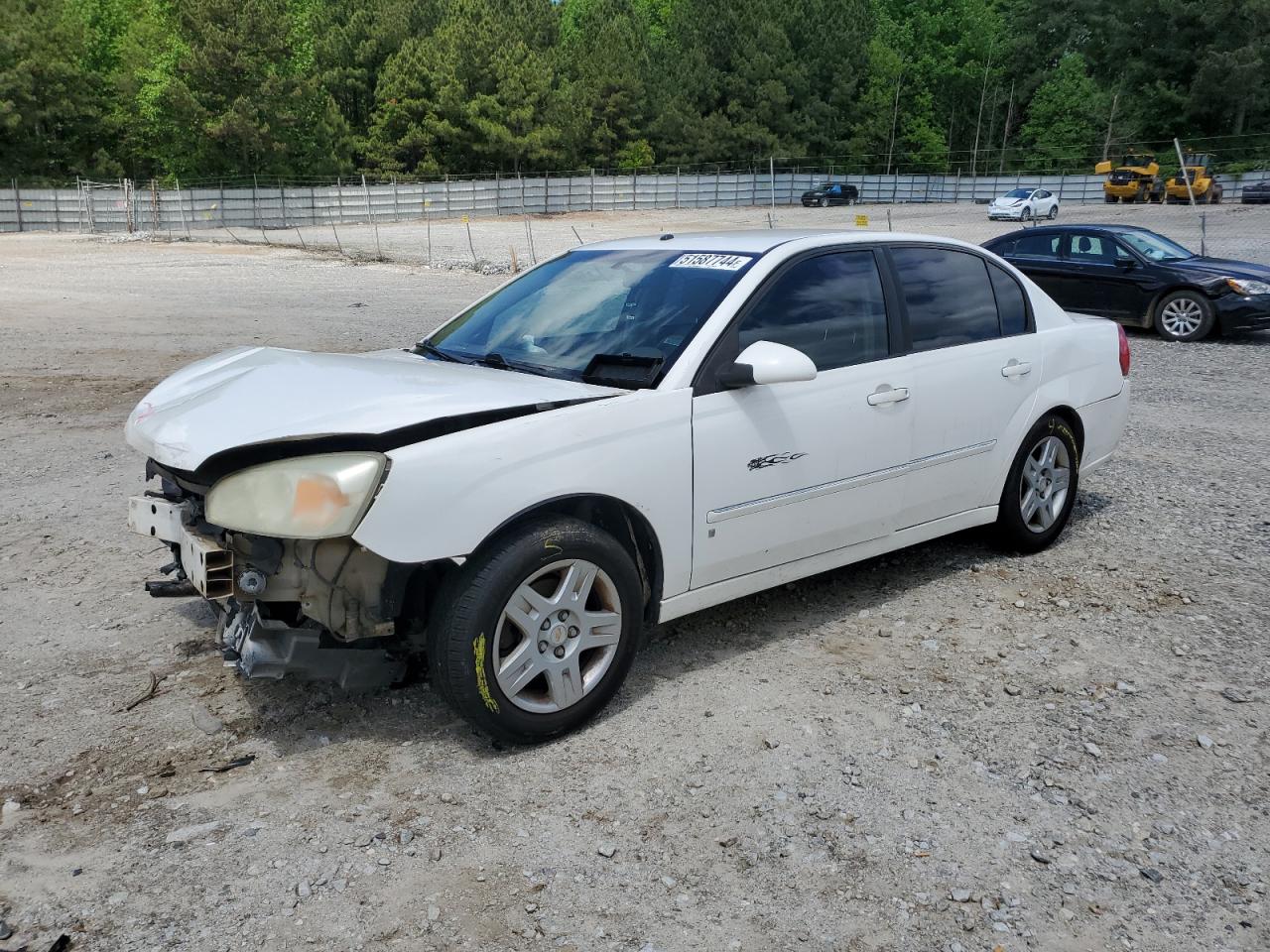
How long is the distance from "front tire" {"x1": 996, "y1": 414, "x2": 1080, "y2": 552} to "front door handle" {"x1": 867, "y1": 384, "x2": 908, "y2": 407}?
3.34ft

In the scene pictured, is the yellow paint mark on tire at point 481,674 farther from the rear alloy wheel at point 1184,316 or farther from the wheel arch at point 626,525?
the rear alloy wheel at point 1184,316

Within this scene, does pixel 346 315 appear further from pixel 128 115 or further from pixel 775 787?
pixel 128 115

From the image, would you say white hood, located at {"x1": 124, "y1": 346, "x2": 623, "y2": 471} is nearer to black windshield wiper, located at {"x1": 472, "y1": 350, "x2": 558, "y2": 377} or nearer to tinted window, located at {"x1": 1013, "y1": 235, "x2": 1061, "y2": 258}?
black windshield wiper, located at {"x1": 472, "y1": 350, "x2": 558, "y2": 377}

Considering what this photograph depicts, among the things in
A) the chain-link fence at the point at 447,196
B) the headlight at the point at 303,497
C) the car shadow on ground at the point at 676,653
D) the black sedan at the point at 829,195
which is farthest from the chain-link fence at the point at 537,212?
the headlight at the point at 303,497

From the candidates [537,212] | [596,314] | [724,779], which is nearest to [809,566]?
[724,779]

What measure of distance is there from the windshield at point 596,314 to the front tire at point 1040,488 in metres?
1.93

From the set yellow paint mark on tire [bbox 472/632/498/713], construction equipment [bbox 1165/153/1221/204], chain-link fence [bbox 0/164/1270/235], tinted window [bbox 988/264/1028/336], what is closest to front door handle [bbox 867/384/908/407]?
tinted window [bbox 988/264/1028/336]

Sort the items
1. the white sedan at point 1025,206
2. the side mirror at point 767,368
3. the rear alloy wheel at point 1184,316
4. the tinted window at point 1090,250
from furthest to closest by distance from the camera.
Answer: the white sedan at point 1025,206
the tinted window at point 1090,250
the rear alloy wheel at point 1184,316
the side mirror at point 767,368

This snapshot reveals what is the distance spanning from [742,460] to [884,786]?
1235 millimetres

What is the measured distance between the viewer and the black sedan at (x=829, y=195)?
206 ft

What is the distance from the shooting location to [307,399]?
140 inches

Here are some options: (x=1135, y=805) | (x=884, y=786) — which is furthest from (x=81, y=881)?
(x=1135, y=805)

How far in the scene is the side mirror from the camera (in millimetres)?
3861

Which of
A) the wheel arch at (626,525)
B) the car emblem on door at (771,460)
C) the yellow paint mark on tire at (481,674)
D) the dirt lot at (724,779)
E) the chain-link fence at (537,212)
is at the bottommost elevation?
the dirt lot at (724,779)
